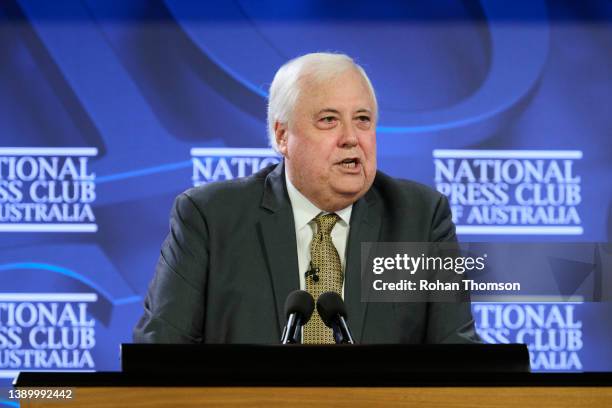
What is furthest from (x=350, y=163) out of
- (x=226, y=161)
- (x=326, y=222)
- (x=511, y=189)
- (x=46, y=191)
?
(x=46, y=191)

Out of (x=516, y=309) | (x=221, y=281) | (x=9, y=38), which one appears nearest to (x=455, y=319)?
(x=221, y=281)

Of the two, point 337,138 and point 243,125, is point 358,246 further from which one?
point 243,125

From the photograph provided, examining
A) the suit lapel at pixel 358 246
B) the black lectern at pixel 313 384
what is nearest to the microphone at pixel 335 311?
the black lectern at pixel 313 384

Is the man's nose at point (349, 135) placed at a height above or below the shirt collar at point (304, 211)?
above

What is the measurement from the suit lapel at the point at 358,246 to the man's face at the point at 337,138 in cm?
6

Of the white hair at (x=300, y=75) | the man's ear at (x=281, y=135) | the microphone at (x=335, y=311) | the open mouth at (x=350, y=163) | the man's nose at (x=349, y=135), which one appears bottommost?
the microphone at (x=335, y=311)

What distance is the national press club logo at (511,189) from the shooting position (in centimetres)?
419

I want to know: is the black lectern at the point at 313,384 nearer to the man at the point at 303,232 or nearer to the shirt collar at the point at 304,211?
the man at the point at 303,232

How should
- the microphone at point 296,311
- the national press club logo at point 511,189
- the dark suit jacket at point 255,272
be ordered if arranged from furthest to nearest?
the national press club logo at point 511,189 → the dark suit jacket at point 255,272 → the microphone at point 296,311

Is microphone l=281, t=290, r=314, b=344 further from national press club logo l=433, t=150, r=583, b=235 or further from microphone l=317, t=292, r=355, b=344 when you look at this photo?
national press club logo l=433, t=150, r=583, b=235

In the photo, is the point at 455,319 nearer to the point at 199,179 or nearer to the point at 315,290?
the point at 315,290

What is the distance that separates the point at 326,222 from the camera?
279cm

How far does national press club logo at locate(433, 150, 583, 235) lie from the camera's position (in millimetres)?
4188

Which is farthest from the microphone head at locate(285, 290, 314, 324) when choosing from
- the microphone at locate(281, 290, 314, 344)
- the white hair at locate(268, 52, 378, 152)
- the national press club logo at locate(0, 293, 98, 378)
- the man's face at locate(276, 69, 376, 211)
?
the national press club logo at locate(0, 293, 98, 378)
